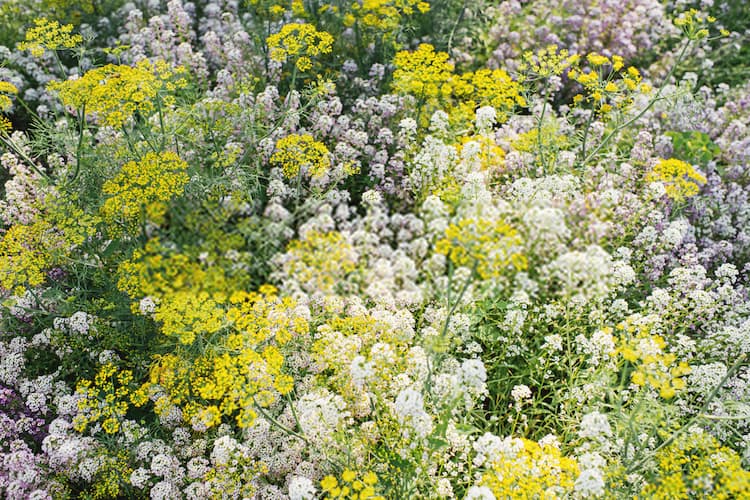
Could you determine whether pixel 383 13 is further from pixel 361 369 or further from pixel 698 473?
pixel 698 473

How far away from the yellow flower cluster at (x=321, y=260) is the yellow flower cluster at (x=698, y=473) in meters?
1.92

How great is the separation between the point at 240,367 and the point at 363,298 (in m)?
0.97

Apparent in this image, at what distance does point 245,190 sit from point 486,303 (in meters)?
2.01

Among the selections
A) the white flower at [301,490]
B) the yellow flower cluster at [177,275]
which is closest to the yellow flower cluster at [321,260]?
the yellow flower cluster at [177,275]

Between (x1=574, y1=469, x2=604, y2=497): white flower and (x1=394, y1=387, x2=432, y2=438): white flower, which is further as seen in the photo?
(x1=394, y1=387, x2=432, y2=438): white flower

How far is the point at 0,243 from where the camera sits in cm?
409

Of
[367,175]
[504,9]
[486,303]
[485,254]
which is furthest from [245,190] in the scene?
[504,9]

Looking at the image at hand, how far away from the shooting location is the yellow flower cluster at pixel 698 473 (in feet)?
9.13

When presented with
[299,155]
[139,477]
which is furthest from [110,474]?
[299,155]

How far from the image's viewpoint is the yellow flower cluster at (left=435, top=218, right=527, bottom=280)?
267 cm

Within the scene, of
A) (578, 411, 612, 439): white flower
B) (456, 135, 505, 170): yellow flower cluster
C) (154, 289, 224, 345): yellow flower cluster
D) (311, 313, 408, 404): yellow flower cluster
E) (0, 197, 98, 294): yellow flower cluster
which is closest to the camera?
(578, 411, 612, 439): white flower

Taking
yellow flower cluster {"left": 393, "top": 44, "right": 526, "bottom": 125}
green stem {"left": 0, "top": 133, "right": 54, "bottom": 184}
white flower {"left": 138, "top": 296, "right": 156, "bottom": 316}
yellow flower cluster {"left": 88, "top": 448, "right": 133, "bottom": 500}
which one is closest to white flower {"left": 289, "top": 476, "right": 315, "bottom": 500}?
yellow flower cluster {"left": 88, "top": 448, "right": 133, "bottom": 500}

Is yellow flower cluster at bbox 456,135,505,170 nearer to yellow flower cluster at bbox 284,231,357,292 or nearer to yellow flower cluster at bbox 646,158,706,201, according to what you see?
yellow flower cluster at bbox 646,158,706,201

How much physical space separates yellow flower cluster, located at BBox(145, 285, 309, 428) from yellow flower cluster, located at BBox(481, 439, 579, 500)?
3.91 feet
